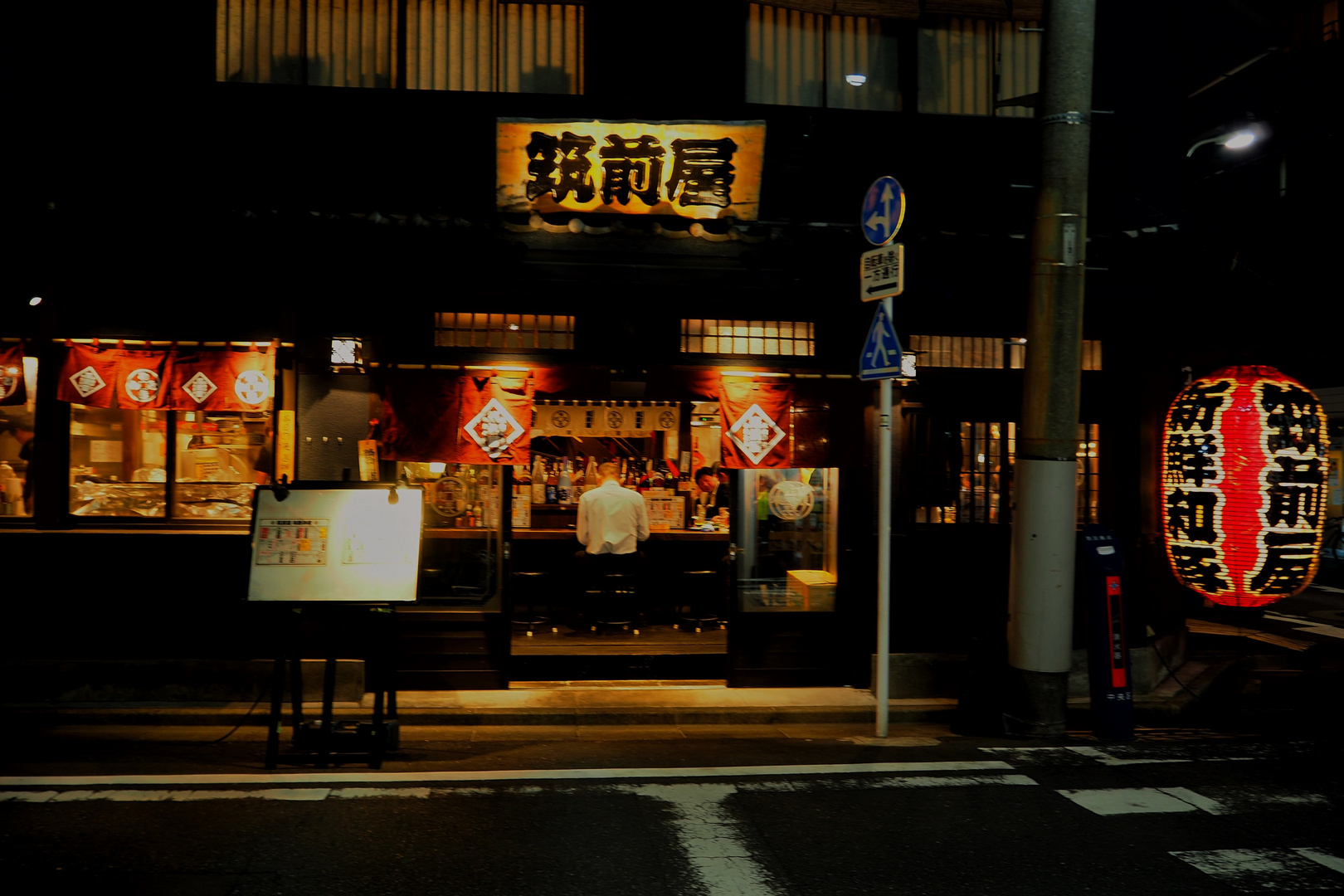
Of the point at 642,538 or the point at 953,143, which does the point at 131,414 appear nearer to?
the point at 642,538

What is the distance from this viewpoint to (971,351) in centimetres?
1007

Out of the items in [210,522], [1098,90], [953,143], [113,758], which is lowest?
[113,758]

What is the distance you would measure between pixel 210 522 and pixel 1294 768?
9976 millimetres

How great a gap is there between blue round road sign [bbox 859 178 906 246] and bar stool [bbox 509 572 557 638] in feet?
21.2

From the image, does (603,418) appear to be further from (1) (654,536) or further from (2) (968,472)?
(2) (968,472)

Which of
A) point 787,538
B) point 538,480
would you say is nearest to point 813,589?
point 787,538

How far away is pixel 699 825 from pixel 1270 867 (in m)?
3.25

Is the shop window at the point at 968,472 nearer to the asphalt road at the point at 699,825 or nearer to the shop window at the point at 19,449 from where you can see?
the asphalt road at the point at 699,825

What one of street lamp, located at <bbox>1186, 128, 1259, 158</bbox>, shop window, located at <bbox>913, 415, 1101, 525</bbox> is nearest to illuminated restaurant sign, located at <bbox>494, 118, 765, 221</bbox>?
shop window, located at <bbox>913, 415, 1101, 525</bbox>

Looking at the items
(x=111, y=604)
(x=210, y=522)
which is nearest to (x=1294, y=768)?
(x=210, y=522)

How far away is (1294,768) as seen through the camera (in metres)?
7.04

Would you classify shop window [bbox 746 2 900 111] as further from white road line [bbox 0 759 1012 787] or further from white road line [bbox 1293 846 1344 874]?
white road line [bbox 1293 846 1344 874]

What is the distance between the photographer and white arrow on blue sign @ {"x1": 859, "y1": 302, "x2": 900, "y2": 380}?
25.8 feet

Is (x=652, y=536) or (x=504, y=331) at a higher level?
(x=504, y=331)
